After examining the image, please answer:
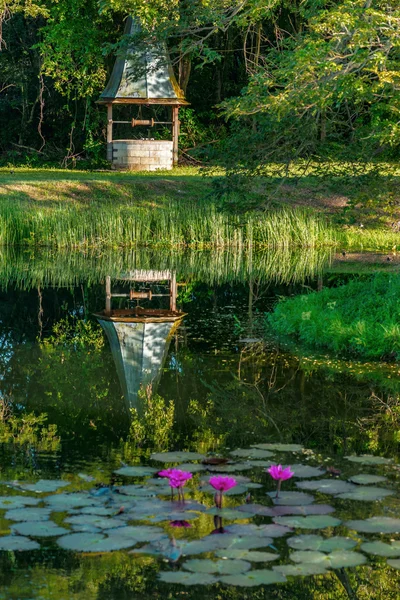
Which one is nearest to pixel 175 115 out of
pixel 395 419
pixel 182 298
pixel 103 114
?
pixel 103 114

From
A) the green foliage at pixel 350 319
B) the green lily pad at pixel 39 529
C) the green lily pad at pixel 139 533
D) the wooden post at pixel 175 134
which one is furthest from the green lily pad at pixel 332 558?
the wooden post at pixel 175 134

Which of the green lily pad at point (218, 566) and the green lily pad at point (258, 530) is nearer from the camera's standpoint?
the green lily pad at point (218, 566)

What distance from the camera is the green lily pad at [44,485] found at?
6.39 m

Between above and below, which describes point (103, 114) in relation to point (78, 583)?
above

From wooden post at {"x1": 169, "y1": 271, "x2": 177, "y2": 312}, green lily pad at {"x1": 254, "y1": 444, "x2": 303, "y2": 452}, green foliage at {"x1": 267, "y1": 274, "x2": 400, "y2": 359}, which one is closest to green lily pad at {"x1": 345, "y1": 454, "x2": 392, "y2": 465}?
green lily pad at {"x1": 254, "y1": 444, "x2": 303, "y2": 452}

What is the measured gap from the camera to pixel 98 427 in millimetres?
8422

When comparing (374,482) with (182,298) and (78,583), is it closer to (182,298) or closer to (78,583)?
(78,583)

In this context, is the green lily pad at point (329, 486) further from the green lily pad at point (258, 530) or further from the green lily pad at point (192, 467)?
the green lily pad at point (258, 530)

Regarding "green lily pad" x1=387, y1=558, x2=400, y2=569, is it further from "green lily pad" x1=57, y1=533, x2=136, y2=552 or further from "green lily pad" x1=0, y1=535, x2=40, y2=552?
"green lily pad" x1=0, y1=535, x2=40, y2=552

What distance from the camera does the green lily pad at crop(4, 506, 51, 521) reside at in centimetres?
580

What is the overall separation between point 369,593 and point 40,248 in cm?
1794

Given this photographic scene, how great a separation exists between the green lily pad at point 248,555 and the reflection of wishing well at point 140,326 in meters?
3.95

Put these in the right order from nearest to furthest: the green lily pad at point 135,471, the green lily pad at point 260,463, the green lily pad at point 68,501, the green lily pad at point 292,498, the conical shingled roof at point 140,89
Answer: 1. the green lily pad at point 68,501
2. the green lily pad at point 292,498
3. the green lily pad at point 135,471
4. the green lily pad at point 260,463
5. the conical shingled roof at point 140,89

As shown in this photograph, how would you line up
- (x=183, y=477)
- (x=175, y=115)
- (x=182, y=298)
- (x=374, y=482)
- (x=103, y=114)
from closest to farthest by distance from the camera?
1. (x=183, y=477)
2. (x=374, y=482)
3. (x=182, y=298)
4. (x=175, y=115)
5. (x=103, y=114)
